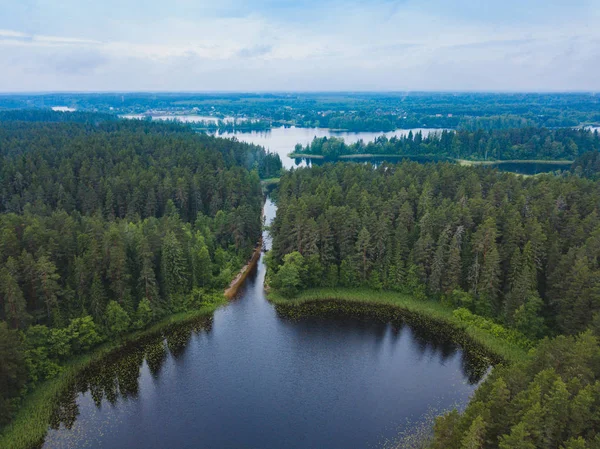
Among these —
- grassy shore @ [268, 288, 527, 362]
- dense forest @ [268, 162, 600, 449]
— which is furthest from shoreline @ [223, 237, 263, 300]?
grassy shore @ [268, 288, 527, 362]

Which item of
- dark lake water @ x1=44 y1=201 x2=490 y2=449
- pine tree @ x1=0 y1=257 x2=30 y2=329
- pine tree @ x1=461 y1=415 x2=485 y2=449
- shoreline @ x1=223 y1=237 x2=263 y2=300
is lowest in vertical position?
dark lake water @ x1=44 y1=201 x2=490 y2=449

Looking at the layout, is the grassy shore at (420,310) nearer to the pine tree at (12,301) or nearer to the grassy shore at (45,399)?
the grassy shore at (45,399)

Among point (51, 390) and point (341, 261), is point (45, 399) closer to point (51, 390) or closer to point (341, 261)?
point (51, 390)

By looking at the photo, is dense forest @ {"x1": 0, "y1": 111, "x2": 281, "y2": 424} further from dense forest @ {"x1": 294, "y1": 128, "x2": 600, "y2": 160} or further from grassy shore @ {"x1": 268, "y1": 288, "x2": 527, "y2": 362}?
dense forest @ {"x1": 294, "y1": 128, "x2": 600, "y2": 160}

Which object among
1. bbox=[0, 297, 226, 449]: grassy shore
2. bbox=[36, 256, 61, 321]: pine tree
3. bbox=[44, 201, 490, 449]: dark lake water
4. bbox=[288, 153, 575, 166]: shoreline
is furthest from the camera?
bbox=[288, 153, 575, 166]: shoreline

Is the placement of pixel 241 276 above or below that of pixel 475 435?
below

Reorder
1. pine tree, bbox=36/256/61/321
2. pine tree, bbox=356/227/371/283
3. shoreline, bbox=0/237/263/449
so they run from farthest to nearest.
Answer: pine tree, bbox=356/227/371/283
pine tree, bbox=36/256/61/321
shoreline, bbox=0/237/263/449

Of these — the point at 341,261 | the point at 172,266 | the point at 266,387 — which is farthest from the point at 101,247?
the point at 341,261
